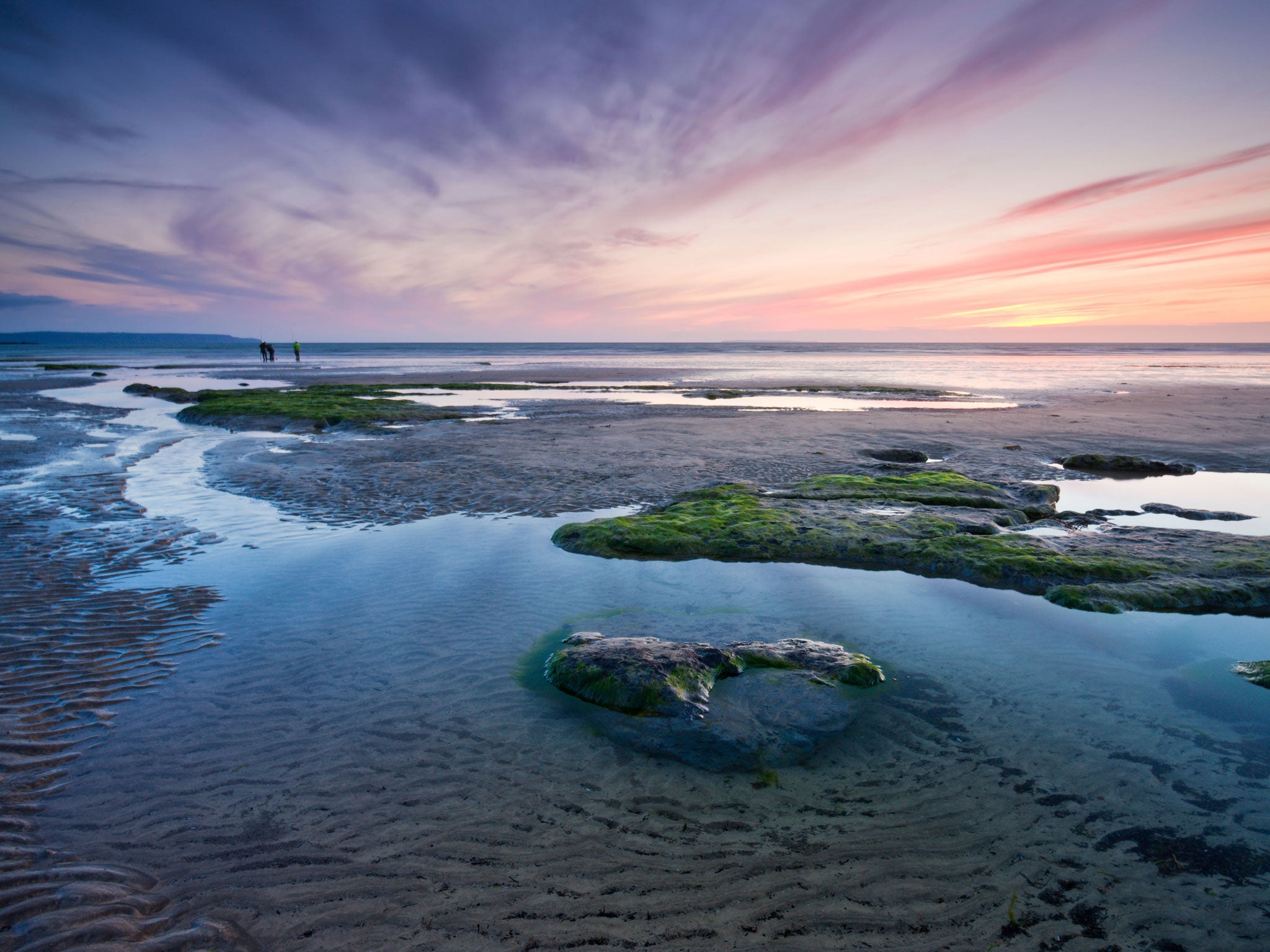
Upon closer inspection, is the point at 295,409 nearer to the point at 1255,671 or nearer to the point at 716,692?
the point at 716,692

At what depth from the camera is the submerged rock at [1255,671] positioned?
257 inches

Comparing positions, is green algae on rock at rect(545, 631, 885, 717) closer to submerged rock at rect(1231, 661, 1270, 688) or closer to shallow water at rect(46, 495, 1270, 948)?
shallow water at rect(46, 495, 1270, 948)

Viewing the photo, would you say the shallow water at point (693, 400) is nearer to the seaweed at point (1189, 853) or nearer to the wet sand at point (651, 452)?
the wet sand at point (651, 452)

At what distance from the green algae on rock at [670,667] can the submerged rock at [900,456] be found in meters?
12.5

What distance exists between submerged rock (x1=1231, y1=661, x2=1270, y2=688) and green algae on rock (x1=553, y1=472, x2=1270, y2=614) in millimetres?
1508

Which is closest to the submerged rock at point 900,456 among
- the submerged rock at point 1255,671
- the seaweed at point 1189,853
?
the submerged rock at point 1255,671

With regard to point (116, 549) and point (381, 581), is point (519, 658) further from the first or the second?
point (116, 549)

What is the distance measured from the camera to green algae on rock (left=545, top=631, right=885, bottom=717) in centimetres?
598

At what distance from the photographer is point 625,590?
355 inches

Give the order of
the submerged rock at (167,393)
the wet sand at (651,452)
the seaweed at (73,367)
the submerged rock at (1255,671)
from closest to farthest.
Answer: the submerged rock at (1255,671) < the wet sand at (651,452) < the submerged rock at (167,393) < the seaweed at (73,367)


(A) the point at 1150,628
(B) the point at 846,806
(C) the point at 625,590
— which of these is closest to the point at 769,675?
(B) the point at 846,806

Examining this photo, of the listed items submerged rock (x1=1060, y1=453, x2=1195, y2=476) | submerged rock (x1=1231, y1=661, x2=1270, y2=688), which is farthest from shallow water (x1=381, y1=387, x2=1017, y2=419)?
submerged rock (x1=1231, y1=661, x2=1270, y2=688)

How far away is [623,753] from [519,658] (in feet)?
6.73

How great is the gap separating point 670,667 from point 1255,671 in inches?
244
